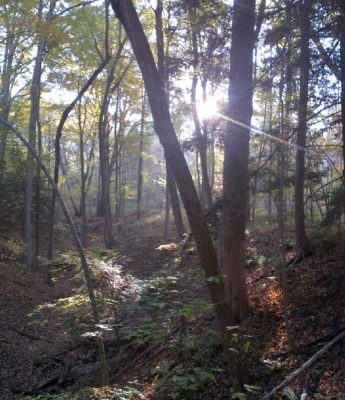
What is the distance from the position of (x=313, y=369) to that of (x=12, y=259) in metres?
14.2

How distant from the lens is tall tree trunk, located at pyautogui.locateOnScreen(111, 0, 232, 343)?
5.56 meters

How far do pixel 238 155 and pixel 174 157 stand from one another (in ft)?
7.72

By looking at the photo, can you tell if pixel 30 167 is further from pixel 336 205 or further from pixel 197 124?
pixel 336 205

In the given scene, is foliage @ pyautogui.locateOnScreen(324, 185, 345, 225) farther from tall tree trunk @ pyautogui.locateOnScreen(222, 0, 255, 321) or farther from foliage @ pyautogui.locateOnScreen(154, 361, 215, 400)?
foliage @ pyautogui.locateOnScreen(154, 361, 215, 400)

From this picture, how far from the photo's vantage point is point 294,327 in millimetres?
6941

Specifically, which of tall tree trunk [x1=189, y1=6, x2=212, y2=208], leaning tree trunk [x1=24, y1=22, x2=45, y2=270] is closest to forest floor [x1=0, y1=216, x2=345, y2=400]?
tall tree trunk [x1=189, y1=6, x2=212, y2=208]

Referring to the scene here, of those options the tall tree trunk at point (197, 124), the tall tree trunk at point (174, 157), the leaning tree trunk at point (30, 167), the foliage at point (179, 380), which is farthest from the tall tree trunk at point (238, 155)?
the leaning tree trunk at point (30, 167)

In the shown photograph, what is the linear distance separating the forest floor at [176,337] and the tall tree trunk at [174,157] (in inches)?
9.1

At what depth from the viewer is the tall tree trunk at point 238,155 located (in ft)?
24.4

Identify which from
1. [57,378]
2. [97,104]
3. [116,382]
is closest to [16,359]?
[57,378]

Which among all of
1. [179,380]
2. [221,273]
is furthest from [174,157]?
[179,380]

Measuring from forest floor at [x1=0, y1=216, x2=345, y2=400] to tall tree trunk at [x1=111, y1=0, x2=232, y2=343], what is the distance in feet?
0.76

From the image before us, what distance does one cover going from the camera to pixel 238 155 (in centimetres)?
Result: 763

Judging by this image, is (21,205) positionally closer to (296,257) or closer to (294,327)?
(296,257)
